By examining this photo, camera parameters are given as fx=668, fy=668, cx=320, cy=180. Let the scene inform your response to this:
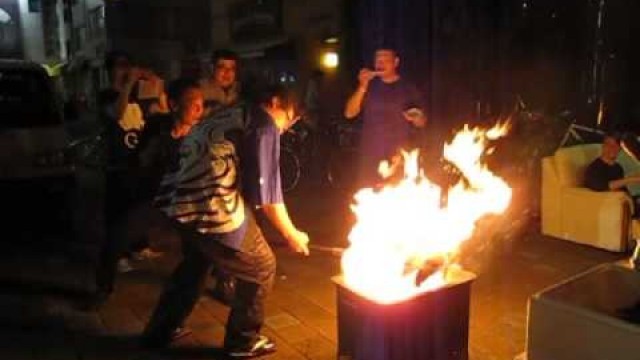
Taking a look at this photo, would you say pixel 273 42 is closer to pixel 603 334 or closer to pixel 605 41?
pixel 605 41

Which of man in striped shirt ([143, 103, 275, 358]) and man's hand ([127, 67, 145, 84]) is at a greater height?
man's hand ([127, 67, 145, 84])

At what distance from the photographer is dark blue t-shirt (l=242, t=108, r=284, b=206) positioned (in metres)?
4.05

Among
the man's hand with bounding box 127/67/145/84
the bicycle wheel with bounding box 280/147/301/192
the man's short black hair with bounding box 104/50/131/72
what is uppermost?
the man's short black hair with bounding box 104/50/131/72

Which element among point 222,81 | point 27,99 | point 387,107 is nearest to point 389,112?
point 387,107

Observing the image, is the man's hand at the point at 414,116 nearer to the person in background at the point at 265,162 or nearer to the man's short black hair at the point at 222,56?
the man's short black hair at the point at 222,56

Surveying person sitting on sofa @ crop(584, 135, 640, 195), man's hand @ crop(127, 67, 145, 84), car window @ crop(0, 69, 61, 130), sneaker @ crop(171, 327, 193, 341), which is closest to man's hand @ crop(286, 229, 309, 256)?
sneaker @ crop(171, 327, 193, 341)

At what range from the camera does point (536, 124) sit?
29.9 ft

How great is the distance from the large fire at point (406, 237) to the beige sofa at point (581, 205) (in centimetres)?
356

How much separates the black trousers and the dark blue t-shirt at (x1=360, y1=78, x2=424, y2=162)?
211 centimetres

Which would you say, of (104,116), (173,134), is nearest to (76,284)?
(104,116)

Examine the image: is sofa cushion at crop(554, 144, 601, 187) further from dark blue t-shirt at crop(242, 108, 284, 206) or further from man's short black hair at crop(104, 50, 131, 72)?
man's short black hair at crop(104, 50, 131, 72)

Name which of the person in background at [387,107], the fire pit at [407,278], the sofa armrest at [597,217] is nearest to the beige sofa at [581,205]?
the sofa armrest at [597,217]

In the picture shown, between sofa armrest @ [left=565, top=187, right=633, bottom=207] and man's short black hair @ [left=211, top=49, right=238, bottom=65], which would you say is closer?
man's short black hair @ [left=211, top=49, right=238, bottom=65]

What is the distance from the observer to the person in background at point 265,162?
159 inches
